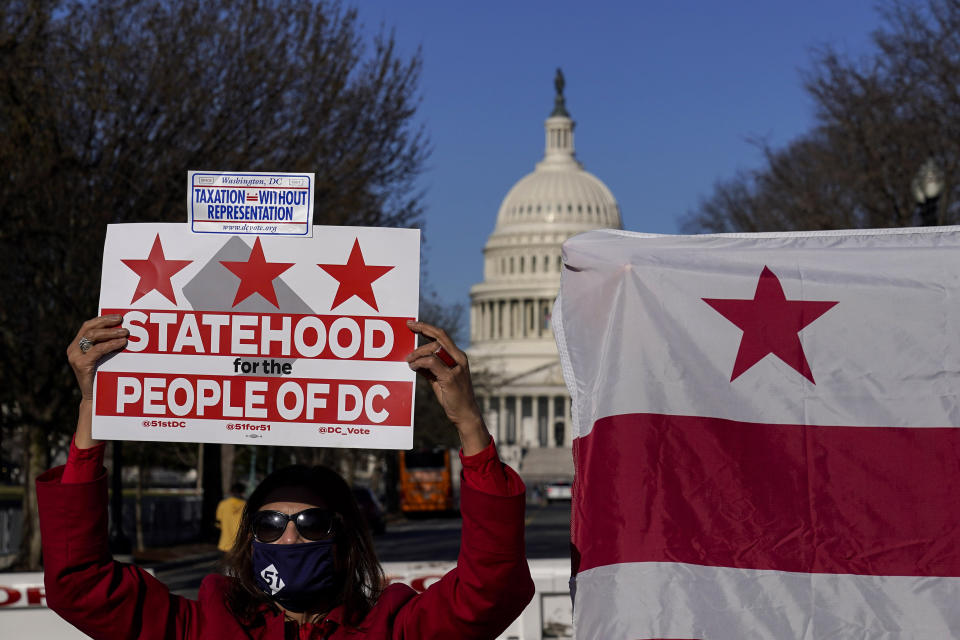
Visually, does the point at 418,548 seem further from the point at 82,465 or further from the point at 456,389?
Answer: the point at 456,389

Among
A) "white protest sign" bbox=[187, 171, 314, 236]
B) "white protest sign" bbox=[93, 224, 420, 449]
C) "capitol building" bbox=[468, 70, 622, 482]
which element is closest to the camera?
"white protest sign" bbox=[93, 224, 420, 449]

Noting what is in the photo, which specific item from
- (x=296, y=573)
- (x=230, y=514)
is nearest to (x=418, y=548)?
(x=230, y=514)

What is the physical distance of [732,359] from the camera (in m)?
4.65

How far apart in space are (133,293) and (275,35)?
18.6 metres

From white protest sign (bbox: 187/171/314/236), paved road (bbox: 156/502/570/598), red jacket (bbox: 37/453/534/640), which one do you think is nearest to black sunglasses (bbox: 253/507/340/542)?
red jacket (bbox: 37/453/534/640)

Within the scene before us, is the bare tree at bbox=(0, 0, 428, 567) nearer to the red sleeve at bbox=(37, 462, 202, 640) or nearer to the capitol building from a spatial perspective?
the red sleeve at bbox=(37, 462, 202, 640)

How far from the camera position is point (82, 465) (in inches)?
148

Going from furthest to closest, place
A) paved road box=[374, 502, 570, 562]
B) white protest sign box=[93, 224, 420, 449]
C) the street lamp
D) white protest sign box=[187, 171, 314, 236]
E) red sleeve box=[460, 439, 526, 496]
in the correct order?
paved road box=[374, 502, 570, 562] → the street lamp → white protest sign box=[187, 171, 314, 236] → white protest sign box=[93, 224, 420, 449] → red sleeve box=[460, 439, 526, 496]

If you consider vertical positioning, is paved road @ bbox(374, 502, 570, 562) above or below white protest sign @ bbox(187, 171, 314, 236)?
below

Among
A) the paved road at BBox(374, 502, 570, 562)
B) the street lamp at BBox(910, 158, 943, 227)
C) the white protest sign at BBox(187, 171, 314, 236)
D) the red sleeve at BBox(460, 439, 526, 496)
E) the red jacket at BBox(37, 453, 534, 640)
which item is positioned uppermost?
the street lamp at BBox(910, 158, 943, 227)

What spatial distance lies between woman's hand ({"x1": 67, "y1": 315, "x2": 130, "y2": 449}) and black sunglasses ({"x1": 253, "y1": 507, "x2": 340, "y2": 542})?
540mm

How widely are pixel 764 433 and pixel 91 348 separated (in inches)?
74.8

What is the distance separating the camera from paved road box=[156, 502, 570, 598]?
23797 mm

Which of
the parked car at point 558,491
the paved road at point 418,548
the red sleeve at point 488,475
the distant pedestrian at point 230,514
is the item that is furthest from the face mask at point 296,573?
the parked car at point 558,491
